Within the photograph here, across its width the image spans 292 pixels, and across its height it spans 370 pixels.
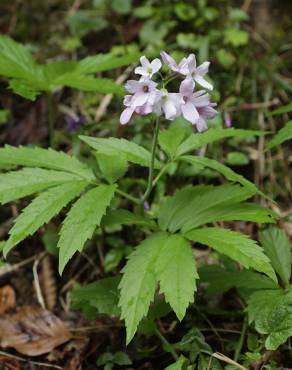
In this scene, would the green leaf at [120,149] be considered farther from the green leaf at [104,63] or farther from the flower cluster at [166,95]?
the green leaf at [104,63]

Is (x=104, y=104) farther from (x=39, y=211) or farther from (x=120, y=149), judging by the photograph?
(x=39, y=211)

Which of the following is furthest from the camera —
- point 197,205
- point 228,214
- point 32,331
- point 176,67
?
point 32,331

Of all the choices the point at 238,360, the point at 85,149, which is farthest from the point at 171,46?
the point at 238,360

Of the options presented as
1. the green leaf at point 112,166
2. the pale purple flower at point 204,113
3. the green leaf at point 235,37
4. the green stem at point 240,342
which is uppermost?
the pale purple flower at point 204,113

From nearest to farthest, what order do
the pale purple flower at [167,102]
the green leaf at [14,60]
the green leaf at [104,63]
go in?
the pale purple flower at [167,102] → the green leaf at [14,60] → the green leaf at [104,63]

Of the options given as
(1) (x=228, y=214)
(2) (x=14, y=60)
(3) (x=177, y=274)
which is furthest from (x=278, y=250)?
(2) (x=14, y=60)

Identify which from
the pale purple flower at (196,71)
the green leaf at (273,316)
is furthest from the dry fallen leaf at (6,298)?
the pale purple flower at (196,71)
